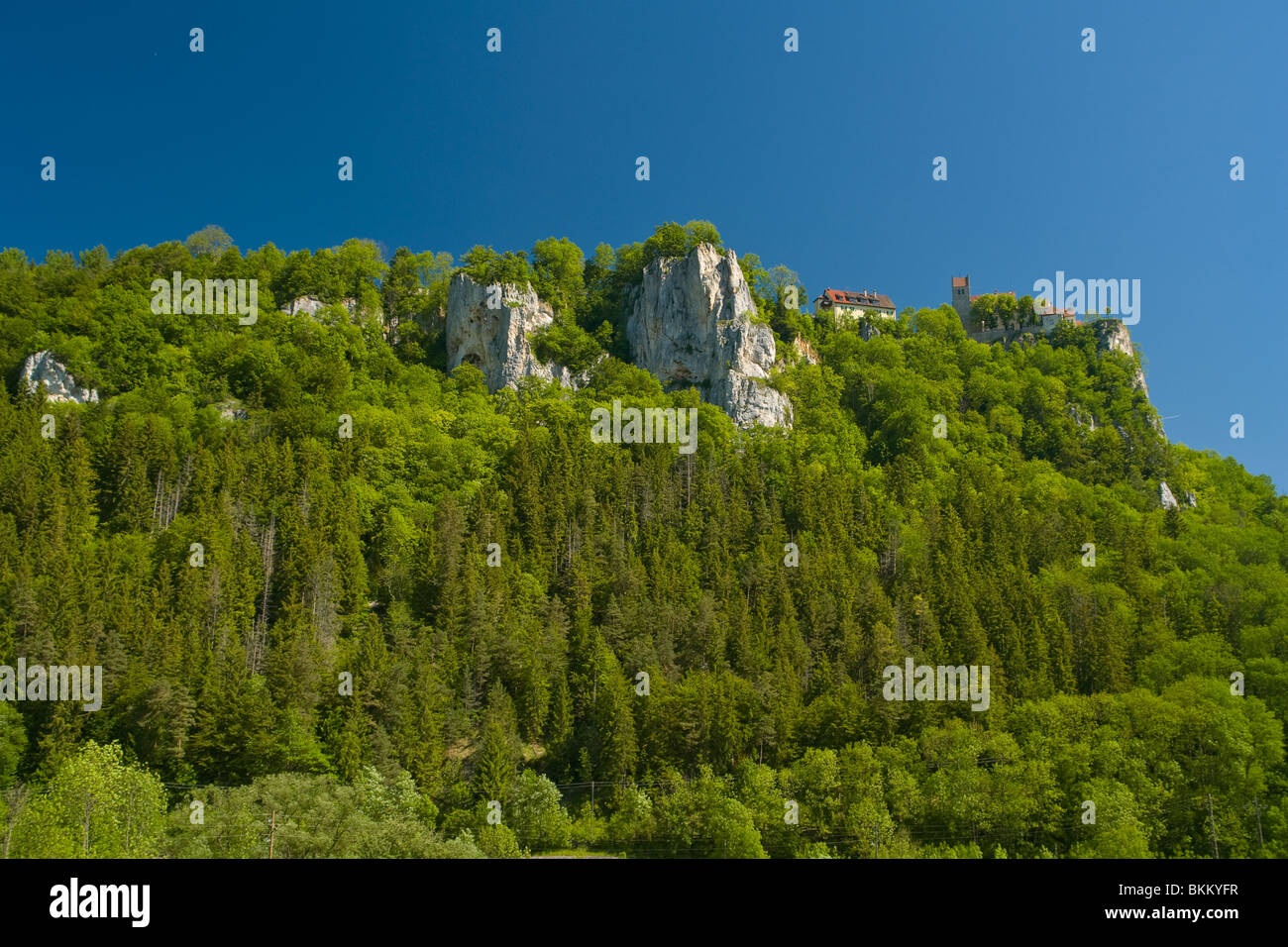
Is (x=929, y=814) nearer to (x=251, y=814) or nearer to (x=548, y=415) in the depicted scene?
(x=251, y=814)

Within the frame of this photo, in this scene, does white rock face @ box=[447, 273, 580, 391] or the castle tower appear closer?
white rock face @ box=[447, 273, 580, 391]

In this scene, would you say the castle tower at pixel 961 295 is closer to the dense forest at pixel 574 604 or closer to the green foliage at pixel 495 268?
the dense forest at pixel 574 604

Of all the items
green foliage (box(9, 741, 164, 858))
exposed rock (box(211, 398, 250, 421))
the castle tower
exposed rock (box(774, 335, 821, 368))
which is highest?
the castle tower

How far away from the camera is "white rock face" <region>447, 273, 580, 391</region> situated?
10025 cm

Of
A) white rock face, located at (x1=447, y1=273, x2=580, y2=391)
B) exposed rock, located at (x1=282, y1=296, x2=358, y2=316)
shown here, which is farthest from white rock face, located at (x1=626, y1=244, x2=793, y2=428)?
exposed rock, located at (x1=282, y1=296, x2=358, y2=316)

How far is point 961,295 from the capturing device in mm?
139500

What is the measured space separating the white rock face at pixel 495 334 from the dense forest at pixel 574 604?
2.43 meters

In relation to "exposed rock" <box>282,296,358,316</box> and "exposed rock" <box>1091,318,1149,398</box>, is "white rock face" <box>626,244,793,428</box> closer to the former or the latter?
"exposed rock" <box>282,296,358,316</box>

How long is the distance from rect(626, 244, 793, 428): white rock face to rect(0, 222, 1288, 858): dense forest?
4.00 meters

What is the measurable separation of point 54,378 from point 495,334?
136 feet

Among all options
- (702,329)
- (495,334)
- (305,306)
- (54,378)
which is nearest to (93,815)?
(54,378)

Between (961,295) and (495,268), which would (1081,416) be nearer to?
(961,295)

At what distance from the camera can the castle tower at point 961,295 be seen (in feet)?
448
